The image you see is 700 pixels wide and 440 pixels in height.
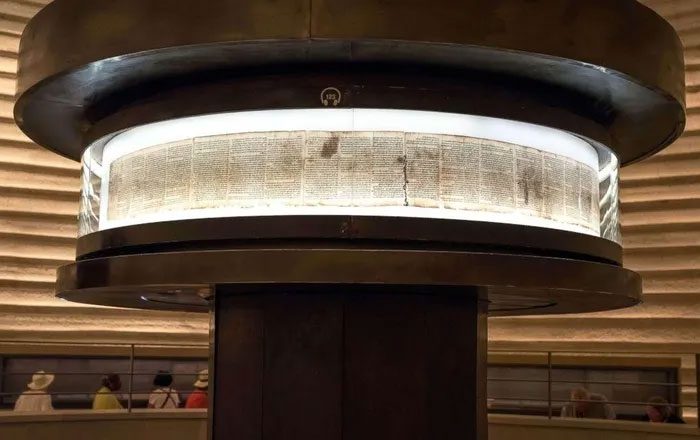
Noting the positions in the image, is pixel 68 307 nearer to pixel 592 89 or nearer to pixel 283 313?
pixel 283 313

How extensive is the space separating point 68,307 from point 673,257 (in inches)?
277

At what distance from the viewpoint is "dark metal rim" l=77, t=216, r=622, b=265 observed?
10.1 feet

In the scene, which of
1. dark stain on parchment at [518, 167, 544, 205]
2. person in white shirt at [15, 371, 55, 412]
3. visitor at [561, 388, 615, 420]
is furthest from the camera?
person in white shirt at [15, 371, 55, 412]

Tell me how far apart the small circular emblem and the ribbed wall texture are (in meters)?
7.77

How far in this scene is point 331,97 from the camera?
312 cm

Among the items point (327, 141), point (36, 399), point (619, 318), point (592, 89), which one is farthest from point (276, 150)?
point (619, 318)

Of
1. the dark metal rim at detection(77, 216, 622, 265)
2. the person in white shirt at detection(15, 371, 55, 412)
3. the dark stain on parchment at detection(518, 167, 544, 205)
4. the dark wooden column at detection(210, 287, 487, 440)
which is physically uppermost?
the dark stain on parchment at detection(518, 167, 544, 205)

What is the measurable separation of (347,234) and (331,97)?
490 mm

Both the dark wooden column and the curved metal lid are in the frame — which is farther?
the dark wooden column

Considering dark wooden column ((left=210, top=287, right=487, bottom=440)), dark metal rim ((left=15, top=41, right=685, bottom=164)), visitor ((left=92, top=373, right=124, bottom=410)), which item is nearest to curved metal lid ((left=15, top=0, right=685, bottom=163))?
dark metal rim ((left=15, top=41, right=685, bottom=164))

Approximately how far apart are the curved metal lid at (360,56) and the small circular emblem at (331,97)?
0.14 feet

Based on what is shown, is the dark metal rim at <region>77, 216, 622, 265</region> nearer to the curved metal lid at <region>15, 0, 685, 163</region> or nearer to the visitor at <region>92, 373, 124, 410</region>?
the curved metal lid at <region>15, 0, 685, 163</region>

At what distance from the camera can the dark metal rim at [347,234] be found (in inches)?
122

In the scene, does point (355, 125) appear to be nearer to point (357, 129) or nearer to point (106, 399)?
point (357, 129)
